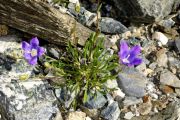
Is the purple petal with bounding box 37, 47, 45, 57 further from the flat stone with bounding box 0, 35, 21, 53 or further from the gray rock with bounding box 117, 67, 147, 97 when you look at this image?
the gray rock with bounding box 117, 67, 147, 97

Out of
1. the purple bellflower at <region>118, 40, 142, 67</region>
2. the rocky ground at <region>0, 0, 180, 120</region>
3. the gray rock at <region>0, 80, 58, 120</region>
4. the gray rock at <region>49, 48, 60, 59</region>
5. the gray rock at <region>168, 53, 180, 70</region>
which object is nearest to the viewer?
the purple bellflower at <region>118, 40, 142, 67</region>

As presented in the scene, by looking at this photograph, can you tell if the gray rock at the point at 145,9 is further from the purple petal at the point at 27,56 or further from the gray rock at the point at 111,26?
the purple petal at the point at 27,56

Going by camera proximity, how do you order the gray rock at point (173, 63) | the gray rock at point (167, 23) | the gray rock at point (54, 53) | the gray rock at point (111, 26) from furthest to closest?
the gray rock at point (167, 23) → the gray rock at point (111, 26) → the gray rock at point (173, 63) → the gray rock at point (54, 53)

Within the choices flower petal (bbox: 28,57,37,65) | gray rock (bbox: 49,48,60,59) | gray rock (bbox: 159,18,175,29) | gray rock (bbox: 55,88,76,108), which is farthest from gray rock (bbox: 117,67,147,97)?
flower petal (bbox: 28,57,37,65)

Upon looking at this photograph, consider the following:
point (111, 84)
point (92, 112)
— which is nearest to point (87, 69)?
point (111, 84)

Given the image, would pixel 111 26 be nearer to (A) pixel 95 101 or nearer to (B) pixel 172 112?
(A) pixel 95 101

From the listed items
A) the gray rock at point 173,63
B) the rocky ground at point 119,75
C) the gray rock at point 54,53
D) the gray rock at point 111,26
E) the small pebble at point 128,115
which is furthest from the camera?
the gray rock at point 111,26

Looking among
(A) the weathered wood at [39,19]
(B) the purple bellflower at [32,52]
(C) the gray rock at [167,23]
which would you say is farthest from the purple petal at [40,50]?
(C) the gray rock at [167,23]

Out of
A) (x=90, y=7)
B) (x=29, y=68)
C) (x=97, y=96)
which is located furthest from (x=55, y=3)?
(x=97, y=96)
